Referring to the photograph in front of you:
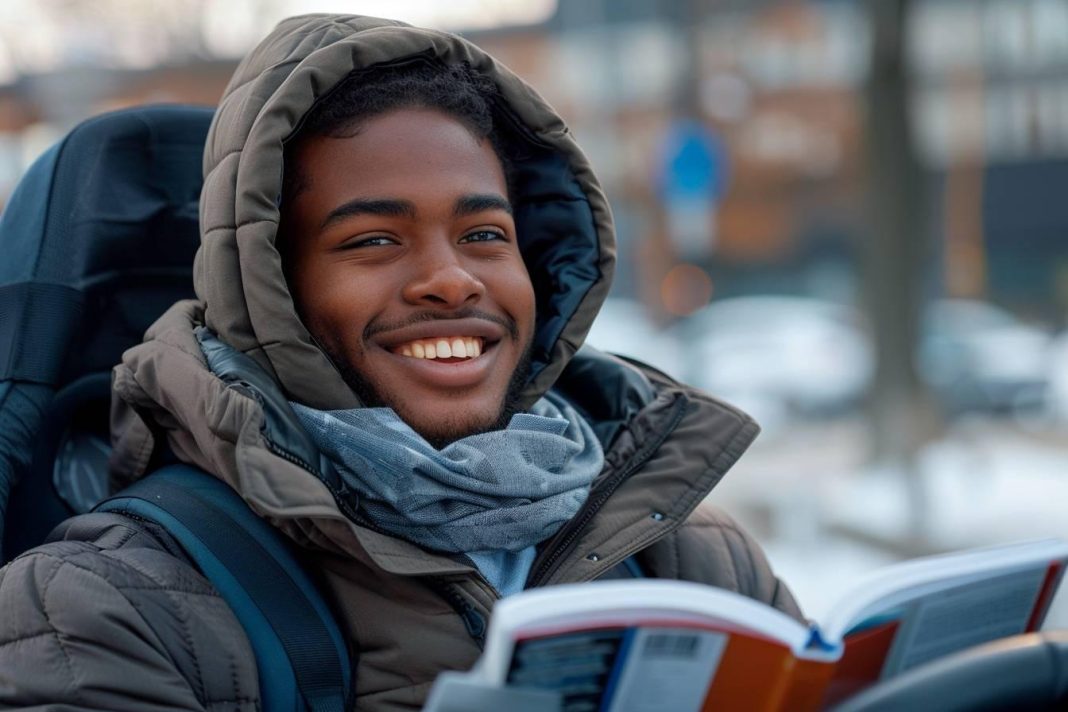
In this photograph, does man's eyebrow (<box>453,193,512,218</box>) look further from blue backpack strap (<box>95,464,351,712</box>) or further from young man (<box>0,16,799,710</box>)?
blue backpack strap (<box>95,464,351,712</box>)

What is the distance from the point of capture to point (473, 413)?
6.01ft

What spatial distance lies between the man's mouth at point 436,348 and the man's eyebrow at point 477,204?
0.60ft

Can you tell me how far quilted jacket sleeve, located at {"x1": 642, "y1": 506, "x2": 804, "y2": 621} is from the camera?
1931 millimetres

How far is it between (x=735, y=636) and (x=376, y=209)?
0.89 metres

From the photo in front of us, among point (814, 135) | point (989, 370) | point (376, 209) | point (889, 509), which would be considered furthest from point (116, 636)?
point (814, 135)

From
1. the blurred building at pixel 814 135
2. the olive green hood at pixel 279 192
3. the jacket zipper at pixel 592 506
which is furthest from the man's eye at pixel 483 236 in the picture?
the blurred building at pixel 814 135

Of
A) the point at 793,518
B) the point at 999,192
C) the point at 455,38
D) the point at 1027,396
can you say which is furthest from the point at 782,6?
the point at 455,38

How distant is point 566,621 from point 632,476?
0.89m

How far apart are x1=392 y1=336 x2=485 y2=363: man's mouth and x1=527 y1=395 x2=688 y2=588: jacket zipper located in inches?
11.1

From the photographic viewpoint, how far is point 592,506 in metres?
1.85

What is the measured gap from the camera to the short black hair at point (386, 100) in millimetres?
1848

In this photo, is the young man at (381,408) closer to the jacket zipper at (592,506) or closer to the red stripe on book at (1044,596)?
the jacket zipper at (592,506)

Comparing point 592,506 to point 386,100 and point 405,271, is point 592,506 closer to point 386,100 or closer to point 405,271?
point 405,271

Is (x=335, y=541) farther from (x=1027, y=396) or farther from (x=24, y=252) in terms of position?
(x=1027, y=396)
